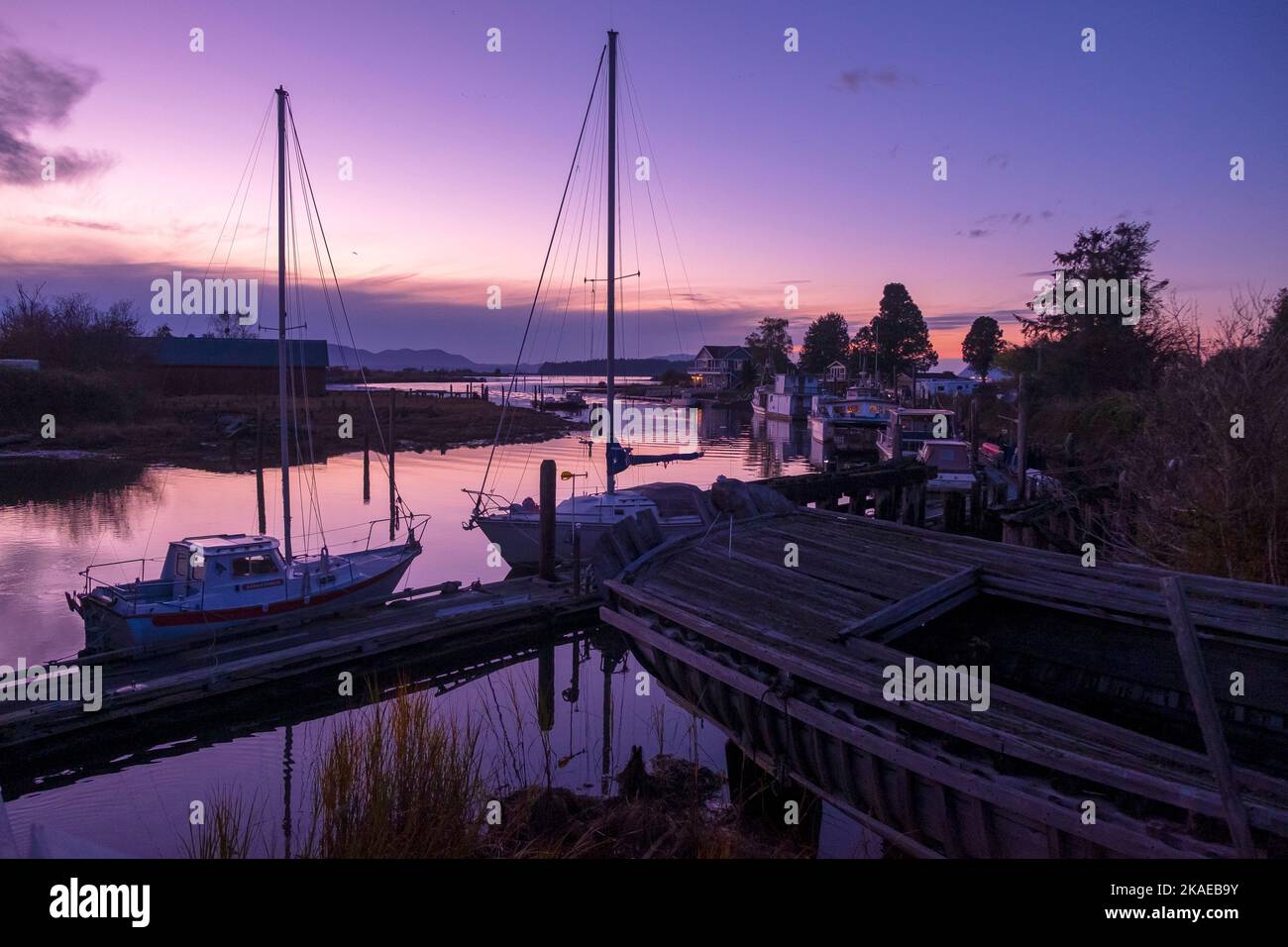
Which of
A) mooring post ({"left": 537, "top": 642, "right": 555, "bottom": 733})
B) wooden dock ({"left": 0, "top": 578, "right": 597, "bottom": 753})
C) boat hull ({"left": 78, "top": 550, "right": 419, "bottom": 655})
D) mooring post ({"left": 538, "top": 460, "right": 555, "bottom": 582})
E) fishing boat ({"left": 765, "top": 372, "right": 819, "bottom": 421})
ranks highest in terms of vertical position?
fishing boat ({"left": 765, "top": 372, "right": 819, "bottom": 421})

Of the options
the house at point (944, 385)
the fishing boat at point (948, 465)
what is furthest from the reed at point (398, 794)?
the house at point (944, 385)

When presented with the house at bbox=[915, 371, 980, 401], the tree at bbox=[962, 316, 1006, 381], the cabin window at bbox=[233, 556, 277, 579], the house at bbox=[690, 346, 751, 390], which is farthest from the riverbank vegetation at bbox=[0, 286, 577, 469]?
the house at bbox=[690, 346, 751, 390]

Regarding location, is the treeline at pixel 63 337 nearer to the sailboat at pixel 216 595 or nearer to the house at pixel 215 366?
the house at pixel 215 366

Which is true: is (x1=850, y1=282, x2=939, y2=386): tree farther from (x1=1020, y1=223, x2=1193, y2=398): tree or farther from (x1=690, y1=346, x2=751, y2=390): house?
(x1=1020, y1=223, x2=1193, y2=398): tree

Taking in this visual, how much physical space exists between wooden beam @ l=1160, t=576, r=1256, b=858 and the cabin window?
16.2 meters

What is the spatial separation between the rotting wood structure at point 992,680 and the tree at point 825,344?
11216cm

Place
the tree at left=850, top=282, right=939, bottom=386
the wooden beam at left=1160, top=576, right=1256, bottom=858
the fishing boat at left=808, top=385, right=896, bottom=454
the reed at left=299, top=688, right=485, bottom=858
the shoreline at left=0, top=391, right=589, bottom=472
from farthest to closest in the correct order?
the tree at left=850, top=282, right=939, bottom=386 → the fishing boat at left=808, top=385, right=896, bottom=454 → the shoreline at left=0, top=391, right=589, bottom=472 → the reed at left=299, top=688, right=485, bottom=858 → the wooden beam at left=1160, top=576, right=1256, bottom=858

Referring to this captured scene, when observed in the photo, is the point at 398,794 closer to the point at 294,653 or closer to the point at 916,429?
the point at 294,653

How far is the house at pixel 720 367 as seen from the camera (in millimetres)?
142750

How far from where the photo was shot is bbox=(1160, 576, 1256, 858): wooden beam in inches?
149

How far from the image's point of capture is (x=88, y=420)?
57469mm

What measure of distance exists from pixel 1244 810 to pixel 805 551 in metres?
6.53
